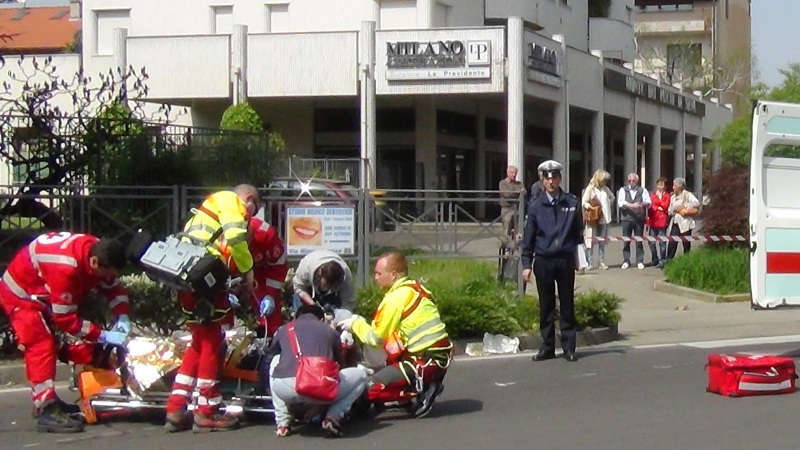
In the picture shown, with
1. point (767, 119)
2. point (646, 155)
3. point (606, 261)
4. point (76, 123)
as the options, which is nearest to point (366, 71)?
point (606, 261)

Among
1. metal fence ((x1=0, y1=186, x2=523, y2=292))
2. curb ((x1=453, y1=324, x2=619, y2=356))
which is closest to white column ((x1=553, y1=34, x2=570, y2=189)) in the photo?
metal fence ((x1=0, y1=186, x2=523, y2=292))

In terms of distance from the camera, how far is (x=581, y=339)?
13727 mm

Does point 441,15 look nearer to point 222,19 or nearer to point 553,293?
point 222,19

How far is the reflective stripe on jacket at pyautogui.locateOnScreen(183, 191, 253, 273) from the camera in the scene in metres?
8.89

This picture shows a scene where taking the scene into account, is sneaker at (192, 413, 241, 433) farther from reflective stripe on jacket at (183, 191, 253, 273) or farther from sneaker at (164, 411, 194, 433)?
reflective stripe on jacket at (183, 191, 253, 273)

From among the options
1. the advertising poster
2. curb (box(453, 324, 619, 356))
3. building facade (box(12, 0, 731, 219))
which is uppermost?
building facade (box(12, 0, 731, 219))

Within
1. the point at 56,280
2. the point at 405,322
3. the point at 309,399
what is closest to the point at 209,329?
the point at 309,399

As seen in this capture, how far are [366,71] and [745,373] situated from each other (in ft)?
84.0

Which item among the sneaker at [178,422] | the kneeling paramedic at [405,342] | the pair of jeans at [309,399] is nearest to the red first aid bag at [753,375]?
the kneeling paramedic at [405,342]

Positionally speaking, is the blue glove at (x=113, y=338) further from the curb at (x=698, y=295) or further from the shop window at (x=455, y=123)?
the shop window at (x=455, y=123)

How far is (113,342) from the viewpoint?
8.85 m

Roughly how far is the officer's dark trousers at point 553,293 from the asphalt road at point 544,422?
1.80ft

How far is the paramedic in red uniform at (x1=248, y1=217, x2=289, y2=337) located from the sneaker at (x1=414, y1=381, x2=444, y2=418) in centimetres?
134

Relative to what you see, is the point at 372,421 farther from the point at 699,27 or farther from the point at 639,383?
the point at 699,27
